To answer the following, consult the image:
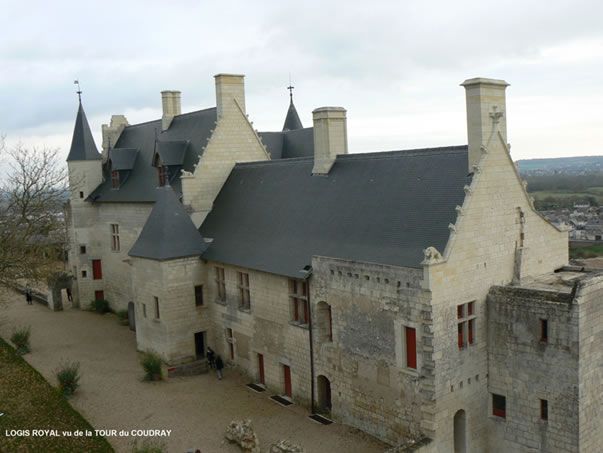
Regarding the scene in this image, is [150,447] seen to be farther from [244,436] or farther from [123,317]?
[123,317]

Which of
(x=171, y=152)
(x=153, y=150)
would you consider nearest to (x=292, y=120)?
(x=153, y=150)

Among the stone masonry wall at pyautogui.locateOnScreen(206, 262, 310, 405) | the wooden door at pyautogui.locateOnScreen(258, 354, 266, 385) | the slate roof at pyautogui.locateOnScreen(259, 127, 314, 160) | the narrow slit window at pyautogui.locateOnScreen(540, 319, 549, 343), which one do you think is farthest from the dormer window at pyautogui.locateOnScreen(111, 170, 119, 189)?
the narrow slit window at pyautogui.locateOnScreen(540, 319, 549, 343)

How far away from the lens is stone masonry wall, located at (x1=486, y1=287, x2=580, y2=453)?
15281mm

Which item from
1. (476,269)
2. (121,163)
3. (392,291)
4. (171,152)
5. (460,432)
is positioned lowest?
(460,432)

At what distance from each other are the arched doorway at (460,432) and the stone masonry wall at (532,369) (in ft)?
3.40

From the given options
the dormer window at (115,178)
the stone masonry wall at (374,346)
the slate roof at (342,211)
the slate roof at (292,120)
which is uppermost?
the slate roof at (292,120)

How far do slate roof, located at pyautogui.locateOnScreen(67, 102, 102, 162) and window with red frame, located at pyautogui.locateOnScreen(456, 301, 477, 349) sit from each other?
1052 inches

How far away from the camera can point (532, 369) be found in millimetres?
16016

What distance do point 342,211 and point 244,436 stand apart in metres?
8.03

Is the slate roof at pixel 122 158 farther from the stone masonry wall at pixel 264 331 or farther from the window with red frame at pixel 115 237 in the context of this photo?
the stone masonry wall at pixel 264 331

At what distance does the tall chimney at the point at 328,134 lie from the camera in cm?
2242

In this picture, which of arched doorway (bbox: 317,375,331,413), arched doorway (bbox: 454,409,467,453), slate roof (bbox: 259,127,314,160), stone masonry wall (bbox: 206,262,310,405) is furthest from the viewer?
slate roof (bbox: 259,127,314,160)

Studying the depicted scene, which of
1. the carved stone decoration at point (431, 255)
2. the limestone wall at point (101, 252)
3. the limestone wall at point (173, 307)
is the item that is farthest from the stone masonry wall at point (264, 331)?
the limestone wall at point (101, 252)

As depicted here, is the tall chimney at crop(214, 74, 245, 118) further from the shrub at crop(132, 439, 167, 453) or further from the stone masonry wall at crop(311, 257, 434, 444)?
the shrub at crop(132, 439, 167, 453)
